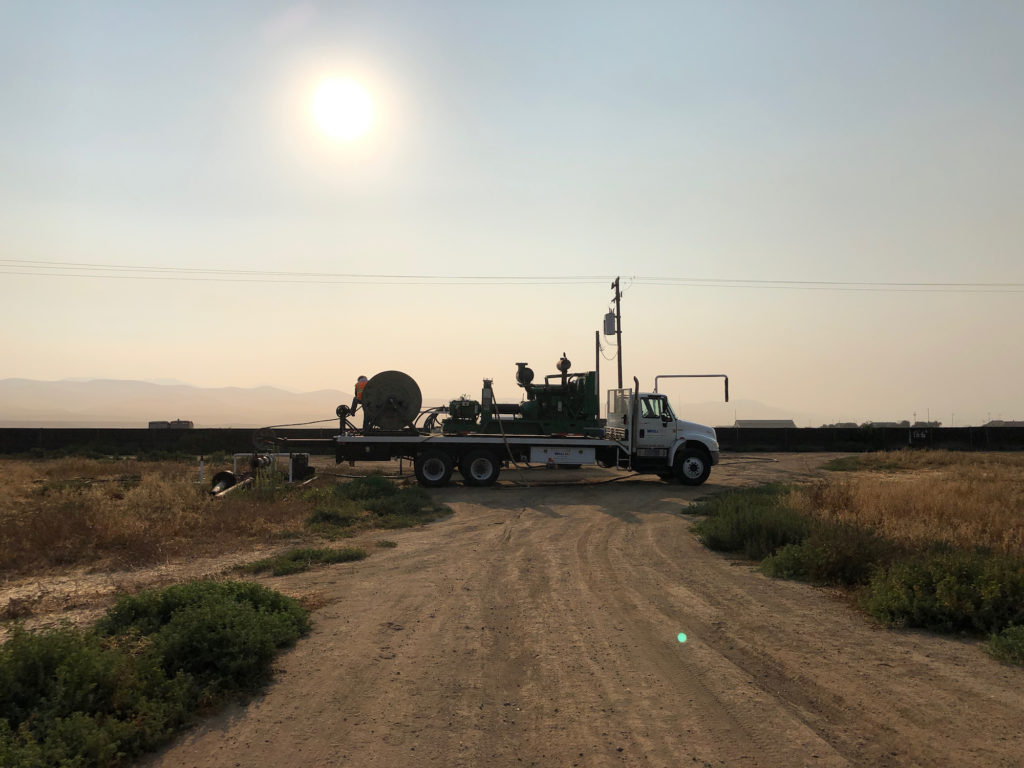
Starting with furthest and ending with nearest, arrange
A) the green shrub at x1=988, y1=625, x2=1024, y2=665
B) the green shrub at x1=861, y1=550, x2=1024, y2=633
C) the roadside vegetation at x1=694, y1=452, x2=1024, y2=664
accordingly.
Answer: the roadside vegetation at x1=694, y1=452, x2=1024, y2=664, the green shrub at x1=861, y1=550, x2=1024, y2=633, the green shrub at x1=988, y1=625, x2=1024, y2=665

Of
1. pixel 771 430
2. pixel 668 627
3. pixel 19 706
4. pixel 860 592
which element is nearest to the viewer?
→ pixel 19 706

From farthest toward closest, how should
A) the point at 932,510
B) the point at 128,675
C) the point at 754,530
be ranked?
the point at 932,510 < the point at 754,530 < the point at 128,675

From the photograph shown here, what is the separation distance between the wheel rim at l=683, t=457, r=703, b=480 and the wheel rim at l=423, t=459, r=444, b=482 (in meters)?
7.42

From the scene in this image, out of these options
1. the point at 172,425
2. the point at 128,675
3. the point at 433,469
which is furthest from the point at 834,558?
the point at 172,425

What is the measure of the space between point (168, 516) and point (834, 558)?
11850 mm

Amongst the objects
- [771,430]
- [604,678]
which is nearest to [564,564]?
[604,678]

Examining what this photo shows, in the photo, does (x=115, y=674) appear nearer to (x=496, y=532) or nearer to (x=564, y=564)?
(x=564, y=564)

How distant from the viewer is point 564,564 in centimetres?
1060

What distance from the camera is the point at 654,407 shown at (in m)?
22.0

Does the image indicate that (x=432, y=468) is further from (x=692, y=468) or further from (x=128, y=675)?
(x=128, y=675)

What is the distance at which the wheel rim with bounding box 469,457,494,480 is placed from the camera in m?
21.8

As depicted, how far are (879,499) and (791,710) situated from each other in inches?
414

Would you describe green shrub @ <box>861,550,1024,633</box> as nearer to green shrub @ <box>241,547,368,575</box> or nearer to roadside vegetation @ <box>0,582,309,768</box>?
roadside vegetation @ <box>0,582,309,768</box>

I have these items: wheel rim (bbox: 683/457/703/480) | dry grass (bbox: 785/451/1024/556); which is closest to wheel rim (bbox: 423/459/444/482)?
wheel rim (bbox: 683/457/703/480)
